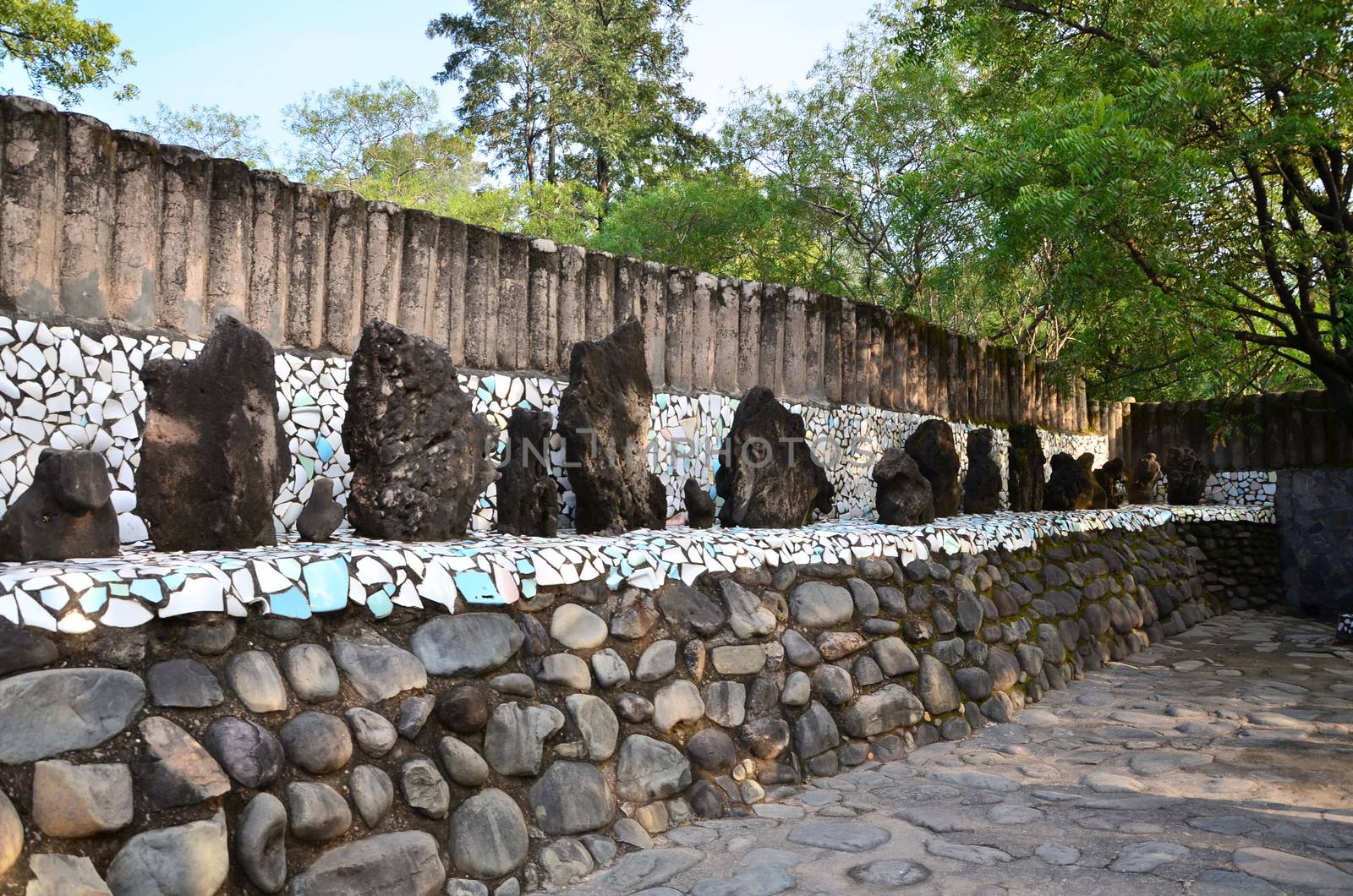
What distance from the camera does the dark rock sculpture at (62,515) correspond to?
3867 mm

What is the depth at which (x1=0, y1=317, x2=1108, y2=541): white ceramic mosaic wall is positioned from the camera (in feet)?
15.8

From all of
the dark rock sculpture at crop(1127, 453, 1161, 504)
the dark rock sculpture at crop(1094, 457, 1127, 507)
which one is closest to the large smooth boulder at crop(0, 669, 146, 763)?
the dark rock sculpture at crop(1094, 457, 1127, 507)

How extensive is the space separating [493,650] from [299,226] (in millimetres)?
2978

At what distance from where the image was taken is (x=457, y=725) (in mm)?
4145

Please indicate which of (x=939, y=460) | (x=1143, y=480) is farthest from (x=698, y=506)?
(x=1143, y=480)

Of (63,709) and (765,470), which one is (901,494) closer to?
(765,470)

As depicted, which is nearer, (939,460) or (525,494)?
(525,494)

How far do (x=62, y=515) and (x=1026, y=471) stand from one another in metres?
9.24

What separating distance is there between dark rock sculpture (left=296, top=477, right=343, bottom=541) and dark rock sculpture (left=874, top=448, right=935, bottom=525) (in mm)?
4298

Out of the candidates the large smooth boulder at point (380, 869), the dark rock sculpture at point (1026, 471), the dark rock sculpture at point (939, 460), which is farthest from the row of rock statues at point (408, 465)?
the dark rock sculpture at point (1026, 471)

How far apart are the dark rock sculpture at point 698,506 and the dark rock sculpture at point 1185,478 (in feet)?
31.4

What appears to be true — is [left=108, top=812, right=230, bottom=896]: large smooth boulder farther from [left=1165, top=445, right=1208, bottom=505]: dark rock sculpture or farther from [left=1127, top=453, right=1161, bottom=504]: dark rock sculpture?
[left=1165, top=445, right=1208, bottom=505]: dark rock sculpture

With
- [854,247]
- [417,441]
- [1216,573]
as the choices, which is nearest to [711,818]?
[417,441]

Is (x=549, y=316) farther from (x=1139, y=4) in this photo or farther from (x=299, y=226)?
(x=1139, y=4)
